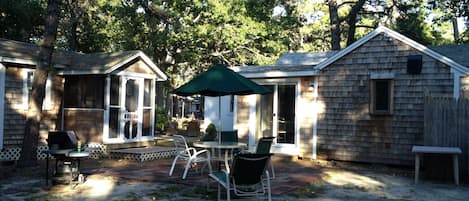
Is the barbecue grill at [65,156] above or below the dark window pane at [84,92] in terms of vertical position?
below

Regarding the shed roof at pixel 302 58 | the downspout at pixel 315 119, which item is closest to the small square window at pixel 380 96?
the downspout at pixel 315 119

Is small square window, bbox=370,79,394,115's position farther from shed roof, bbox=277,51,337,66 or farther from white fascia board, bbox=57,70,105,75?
white fascia board, bbox=57,70,105,75

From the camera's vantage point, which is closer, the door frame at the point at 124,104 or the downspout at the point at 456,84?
the downspout at the point at 456,84

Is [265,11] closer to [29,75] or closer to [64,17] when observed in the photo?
[64,17]

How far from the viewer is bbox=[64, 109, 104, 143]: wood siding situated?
39.8ft

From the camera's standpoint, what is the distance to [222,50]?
22969 mm

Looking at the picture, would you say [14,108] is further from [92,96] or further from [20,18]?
[20,18]

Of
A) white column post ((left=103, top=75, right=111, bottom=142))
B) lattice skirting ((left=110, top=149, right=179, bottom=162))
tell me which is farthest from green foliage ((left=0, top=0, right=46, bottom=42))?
lattice skirting ((left=110, top=149, right=179, bottom=162))

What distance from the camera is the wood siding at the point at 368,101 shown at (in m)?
10.2

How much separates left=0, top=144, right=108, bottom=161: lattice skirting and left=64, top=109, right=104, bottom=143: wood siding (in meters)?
0.20

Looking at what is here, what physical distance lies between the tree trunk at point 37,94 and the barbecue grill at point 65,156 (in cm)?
232

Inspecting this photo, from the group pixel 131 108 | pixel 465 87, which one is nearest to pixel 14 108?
pixel 131 108

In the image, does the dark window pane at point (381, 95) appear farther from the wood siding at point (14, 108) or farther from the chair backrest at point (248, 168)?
the wood siding at point (14, 108)

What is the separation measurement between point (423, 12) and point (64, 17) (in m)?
18.0
